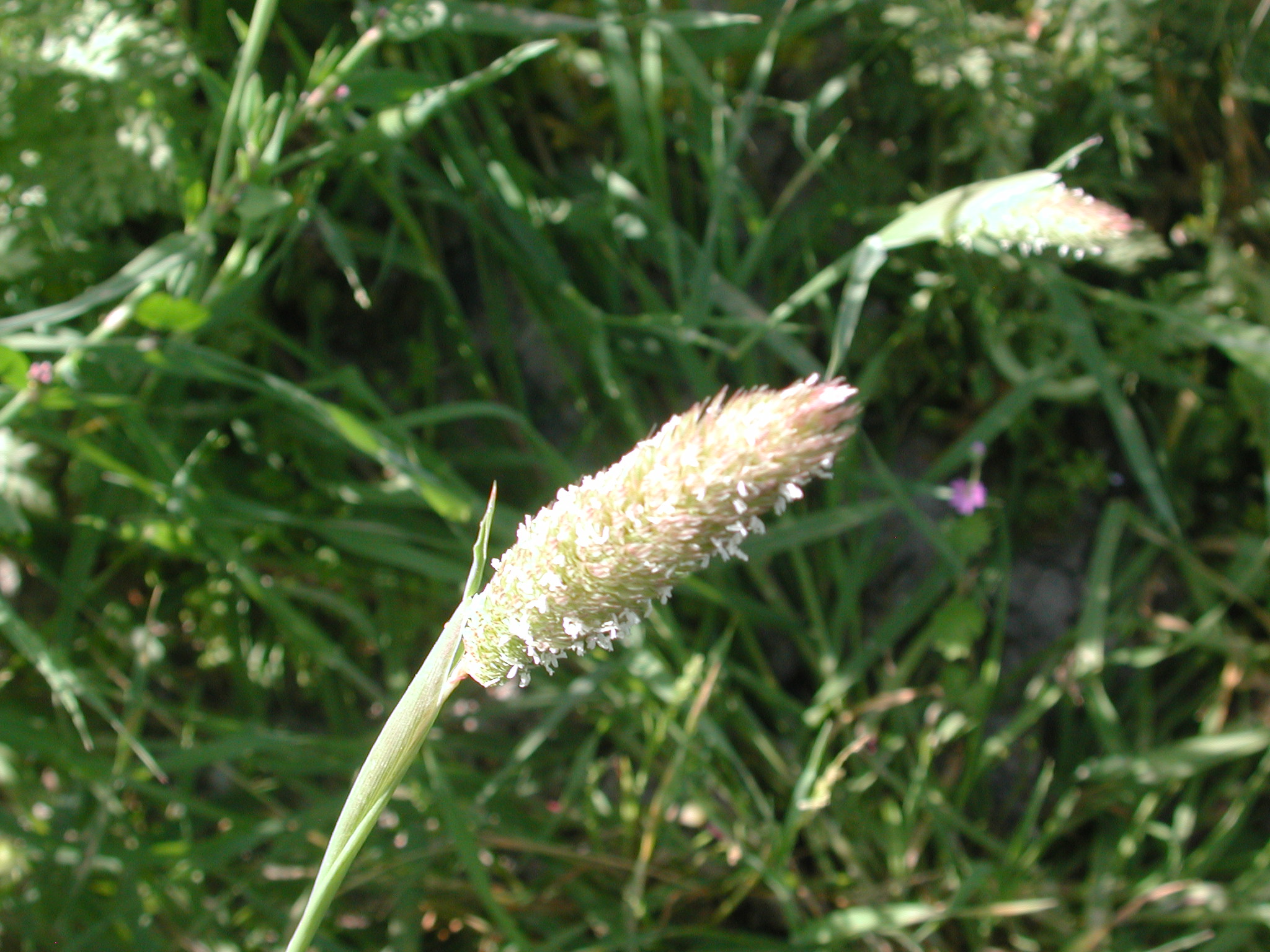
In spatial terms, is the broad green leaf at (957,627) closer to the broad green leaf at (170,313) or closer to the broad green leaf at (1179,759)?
the broad green leaf at (1179,759)

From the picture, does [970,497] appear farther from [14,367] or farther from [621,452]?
[14,367]

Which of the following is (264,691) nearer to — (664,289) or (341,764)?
(341,764)

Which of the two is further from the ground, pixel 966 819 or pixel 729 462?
Result: pixel 729 462

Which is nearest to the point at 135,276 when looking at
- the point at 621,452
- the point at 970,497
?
the point at 621,452

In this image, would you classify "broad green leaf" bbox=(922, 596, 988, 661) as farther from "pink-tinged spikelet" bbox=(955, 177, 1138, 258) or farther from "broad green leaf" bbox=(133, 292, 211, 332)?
"broad green leaf" bbox=(133, 292, 211, 332)

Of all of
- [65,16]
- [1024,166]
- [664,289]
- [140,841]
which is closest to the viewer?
[65,16]

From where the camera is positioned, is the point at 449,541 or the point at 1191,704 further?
the point at 1191,704

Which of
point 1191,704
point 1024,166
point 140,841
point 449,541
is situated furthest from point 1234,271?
point 140,841
